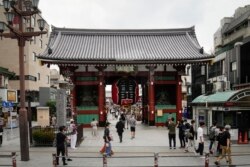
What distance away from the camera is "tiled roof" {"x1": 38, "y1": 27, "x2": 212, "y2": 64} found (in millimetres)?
37906

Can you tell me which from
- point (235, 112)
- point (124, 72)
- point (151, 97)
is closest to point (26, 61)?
point (124, 72)

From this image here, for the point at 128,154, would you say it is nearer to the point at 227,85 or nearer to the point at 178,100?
the point at 178,100

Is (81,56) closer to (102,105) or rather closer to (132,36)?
(102,105)

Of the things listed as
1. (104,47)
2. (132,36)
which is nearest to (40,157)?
(104,47)

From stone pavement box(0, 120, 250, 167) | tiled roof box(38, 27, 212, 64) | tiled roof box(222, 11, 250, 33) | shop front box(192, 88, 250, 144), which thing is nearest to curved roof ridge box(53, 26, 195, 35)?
tiled roof box(38, 27, 212, 64)

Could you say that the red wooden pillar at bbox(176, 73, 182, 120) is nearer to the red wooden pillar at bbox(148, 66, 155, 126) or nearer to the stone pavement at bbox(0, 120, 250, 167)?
the red wooden pillar at bbox(148, 66, 155, 126)

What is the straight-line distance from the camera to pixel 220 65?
53.2 metres

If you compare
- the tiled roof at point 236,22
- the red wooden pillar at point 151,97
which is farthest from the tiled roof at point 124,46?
the tiled roof at point 236,22

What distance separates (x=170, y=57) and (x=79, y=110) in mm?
10244

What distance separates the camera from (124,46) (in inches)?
1700

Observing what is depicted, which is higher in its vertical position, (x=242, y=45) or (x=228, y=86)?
(x=242, y=45)

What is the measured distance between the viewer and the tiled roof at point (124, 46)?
37.9 metres

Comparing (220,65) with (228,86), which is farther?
(220,65)

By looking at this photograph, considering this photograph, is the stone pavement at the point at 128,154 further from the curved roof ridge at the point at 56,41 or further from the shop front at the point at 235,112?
the curved roof ridge at the point at 56,41
